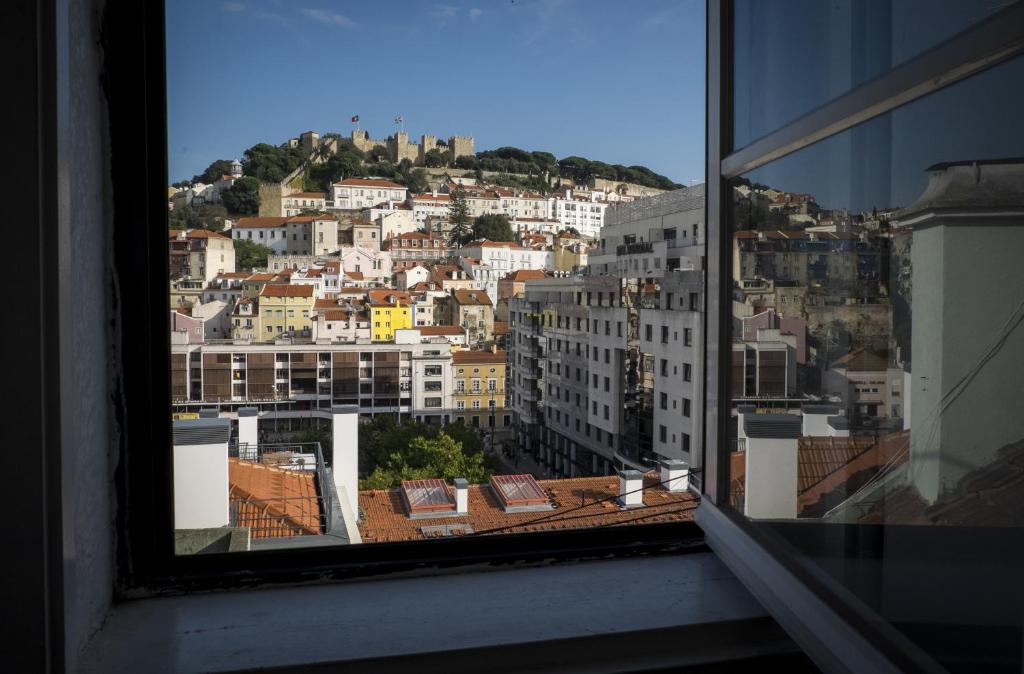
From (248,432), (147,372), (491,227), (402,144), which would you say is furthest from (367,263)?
(147,372)

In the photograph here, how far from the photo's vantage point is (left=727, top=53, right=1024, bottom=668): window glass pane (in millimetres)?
496

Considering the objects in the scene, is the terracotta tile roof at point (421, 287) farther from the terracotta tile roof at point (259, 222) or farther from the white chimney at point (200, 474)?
the white chimney at point (200, 474)

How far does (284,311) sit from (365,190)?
1066 millimetres

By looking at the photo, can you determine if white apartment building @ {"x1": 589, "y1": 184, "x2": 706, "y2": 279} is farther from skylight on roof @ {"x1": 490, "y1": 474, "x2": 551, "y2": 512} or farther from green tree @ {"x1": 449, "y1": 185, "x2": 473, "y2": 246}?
green tree @ {"x1": 449, "y1": 185, "x2": 473, "y2": 246}

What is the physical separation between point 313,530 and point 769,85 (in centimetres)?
96

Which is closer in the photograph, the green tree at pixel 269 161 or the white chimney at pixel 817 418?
the white chimney at pixel 817 418

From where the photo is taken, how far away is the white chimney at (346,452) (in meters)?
1.31

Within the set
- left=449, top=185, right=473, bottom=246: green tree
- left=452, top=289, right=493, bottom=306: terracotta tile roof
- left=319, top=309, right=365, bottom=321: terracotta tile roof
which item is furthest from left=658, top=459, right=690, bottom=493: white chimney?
left=449, top=185, right=473, bottom=246: green tree

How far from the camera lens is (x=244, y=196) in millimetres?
1280

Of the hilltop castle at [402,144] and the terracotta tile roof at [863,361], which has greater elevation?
the hilltop castle at [402,144]

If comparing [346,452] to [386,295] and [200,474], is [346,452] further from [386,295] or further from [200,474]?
[386,295]

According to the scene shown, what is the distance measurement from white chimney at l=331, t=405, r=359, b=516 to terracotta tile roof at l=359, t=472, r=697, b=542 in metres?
0.03

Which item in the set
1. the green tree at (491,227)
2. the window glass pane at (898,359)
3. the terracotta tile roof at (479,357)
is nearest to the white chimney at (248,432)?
the terracotta tile roof at (479,357)

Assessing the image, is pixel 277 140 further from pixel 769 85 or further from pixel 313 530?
pixel 769 85
